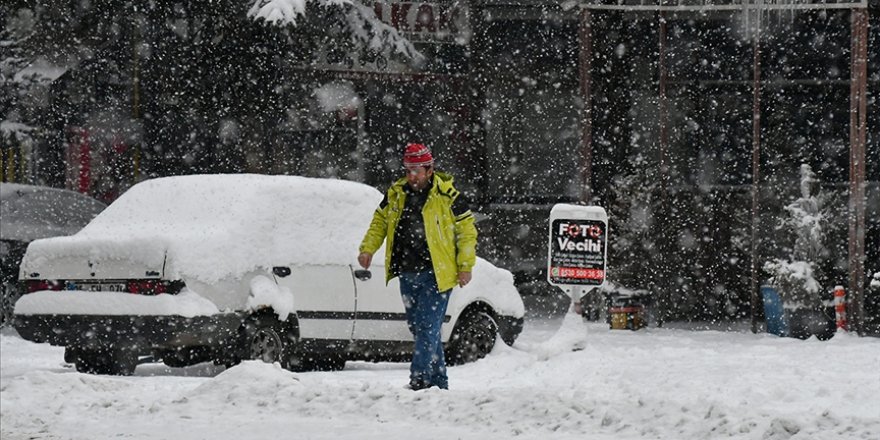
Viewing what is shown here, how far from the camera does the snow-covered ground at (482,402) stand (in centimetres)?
811

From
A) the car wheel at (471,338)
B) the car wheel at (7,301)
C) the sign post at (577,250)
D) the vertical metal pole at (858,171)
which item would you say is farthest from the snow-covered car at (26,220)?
the vertical metal pole at (858,171)

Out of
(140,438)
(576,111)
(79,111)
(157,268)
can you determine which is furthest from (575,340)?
(79,111)

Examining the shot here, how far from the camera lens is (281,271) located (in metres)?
11.7

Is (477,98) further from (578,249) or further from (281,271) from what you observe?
(281,271)

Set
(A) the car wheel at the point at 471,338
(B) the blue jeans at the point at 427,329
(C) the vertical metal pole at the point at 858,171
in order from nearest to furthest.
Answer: (B) the blue jeans at the point at 427,329, (A) the car wheel at the point at 471,338, (C) the vertical metal pole at the point at 858,171

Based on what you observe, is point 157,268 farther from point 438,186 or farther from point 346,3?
point 346,3

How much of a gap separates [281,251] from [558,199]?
9246 mm

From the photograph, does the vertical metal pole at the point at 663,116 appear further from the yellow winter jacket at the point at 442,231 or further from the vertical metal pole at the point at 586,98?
the yellow winter jacket at the point at 442,231

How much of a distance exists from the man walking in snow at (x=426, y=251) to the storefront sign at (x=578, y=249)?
380cm

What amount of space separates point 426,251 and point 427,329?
0.51 m

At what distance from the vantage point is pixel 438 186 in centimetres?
1036

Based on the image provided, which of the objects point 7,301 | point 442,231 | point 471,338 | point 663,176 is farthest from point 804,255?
point 7,301

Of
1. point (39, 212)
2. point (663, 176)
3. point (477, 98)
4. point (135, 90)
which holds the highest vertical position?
point (135, 90)

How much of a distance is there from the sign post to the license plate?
4.47 meters
